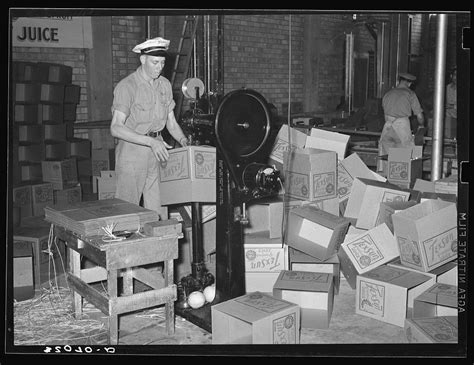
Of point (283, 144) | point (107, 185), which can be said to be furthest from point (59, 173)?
point (283, 144)

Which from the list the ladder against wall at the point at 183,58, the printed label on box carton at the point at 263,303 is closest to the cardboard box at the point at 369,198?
the printed label on box carton at the point at 263,303

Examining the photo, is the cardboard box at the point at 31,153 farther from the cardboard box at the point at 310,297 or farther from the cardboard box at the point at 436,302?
the cardboard box at the point at 436,302

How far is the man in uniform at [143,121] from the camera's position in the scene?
4.25m

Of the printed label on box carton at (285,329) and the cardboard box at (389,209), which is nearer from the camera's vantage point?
the printed label on box carton at (285,329)

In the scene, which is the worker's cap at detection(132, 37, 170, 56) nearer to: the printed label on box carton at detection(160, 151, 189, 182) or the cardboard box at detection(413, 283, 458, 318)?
the printed label on box carton at detection(160, 151, 189, 182)

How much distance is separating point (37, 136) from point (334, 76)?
682 centimetres

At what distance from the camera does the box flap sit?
3889 millimetres

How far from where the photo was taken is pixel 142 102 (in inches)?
173

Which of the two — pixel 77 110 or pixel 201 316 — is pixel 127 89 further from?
pixel 77 110

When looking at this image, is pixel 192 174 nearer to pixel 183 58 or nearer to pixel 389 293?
pixel 389 293

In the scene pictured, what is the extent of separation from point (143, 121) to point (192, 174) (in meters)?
0.61

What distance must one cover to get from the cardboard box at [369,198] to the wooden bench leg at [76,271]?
2.18 meters

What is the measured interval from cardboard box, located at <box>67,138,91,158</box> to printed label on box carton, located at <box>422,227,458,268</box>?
5.11 metres

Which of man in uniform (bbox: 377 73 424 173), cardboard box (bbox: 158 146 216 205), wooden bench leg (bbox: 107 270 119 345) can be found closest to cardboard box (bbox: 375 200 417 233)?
cardboard box (bbox: 158 146 216 205)
